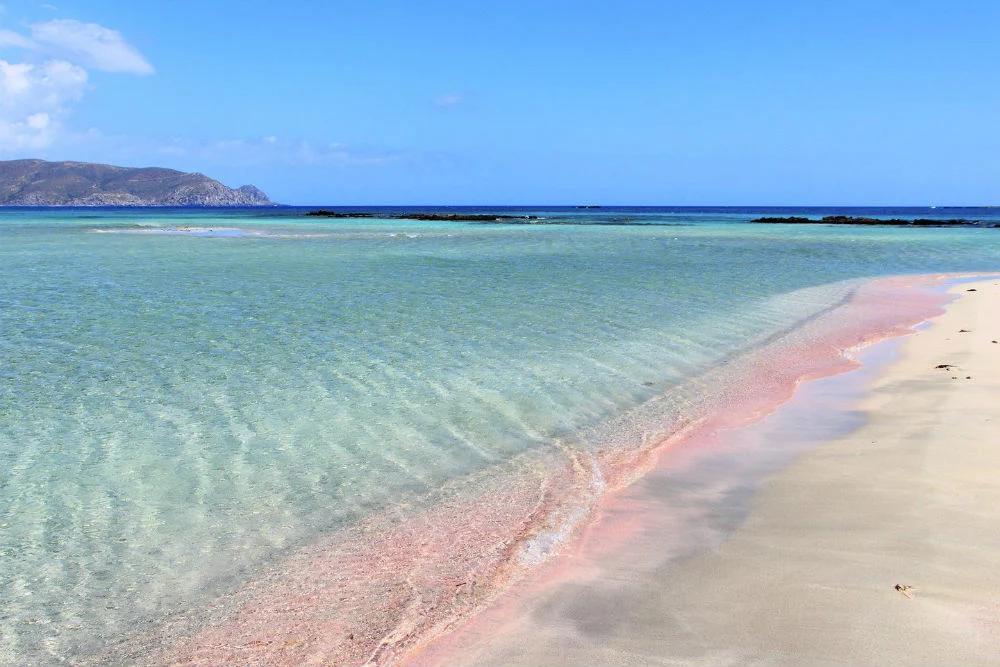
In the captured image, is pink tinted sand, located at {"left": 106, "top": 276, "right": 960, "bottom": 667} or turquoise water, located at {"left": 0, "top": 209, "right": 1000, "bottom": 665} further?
turquoise water, located at {"left": 0, "top": 209, "right": 1000, "bottom": 665}

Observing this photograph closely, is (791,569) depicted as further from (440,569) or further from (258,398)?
(258,398)

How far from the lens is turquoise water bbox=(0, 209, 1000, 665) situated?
14.9 ft

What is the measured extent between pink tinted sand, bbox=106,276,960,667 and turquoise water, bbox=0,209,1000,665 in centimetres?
29

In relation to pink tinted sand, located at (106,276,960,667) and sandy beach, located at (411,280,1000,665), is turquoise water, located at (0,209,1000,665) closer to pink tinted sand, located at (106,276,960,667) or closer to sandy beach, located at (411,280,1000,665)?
pink tinted sand, located at (106,276,960,667)

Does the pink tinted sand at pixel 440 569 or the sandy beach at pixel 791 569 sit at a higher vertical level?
the sandy beach at pixel 791 569

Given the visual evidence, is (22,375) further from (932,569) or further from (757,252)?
(757,252)

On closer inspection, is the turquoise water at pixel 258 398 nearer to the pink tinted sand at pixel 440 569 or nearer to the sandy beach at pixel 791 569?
the pink tinted sand at pixel 440 569

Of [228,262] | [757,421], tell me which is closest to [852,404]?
[757,421]

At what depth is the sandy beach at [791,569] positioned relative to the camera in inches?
135

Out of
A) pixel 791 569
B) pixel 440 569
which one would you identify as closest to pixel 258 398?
pixel 440 569

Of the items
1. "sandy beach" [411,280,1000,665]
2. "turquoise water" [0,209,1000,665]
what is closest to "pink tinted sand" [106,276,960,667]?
"sandy beach" [411,280,1000,665]

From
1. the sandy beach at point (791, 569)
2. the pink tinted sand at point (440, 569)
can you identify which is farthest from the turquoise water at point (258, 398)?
the sandy beach at point (791, 569)

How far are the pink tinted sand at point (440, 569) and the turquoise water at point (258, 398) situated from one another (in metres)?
0.29

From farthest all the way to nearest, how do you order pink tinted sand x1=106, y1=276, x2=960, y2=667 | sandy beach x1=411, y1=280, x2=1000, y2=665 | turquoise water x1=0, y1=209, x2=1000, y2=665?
turquoise water x1=0, y1=209, x2=1000, y2=665 < pink tinted sand x1=106, y1=276, x2=960, y2=667 < sandy beach x1=411, y1=280, x2=1000, y2=665
